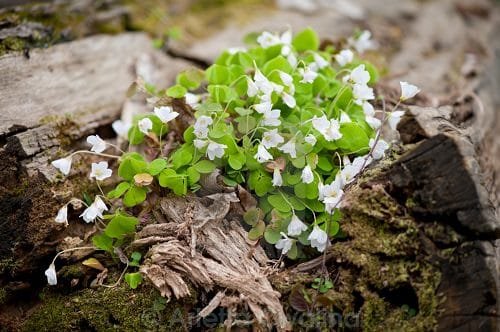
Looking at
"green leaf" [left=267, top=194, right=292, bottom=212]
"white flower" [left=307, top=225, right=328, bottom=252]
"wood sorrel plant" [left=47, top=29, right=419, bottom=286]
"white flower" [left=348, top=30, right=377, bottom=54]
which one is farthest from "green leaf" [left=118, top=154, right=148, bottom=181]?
"white flower" [left=348, top=30, right=377, bottom=54]

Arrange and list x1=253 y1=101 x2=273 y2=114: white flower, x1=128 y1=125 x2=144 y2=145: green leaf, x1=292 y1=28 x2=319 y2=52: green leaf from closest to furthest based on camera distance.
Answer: x1=253 y1=101 x2=273 y2=114: white flower → x1=128 y1=125 x2=144 y2=145: green leaf → x1=292 y1=28 x2=319 y2=52: green leaf

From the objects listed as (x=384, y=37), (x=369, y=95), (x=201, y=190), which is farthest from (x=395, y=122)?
(x=384, y=37)

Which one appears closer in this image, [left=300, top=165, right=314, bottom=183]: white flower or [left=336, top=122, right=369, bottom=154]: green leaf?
[left=300, top=165, right=314, bottom=183]: white flower

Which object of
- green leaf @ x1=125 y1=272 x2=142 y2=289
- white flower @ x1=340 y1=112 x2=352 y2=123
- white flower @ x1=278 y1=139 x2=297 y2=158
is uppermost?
white flower @ x1=340 y1=112 x2=352 y2=123

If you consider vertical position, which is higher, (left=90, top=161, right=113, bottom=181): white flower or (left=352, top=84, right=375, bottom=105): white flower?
(left=352, top=84, right=375, bottom=105): white flower

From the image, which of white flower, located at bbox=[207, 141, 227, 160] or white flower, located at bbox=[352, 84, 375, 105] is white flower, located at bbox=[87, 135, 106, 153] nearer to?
white flower, located at bbox=[207, 141, 227, 160]

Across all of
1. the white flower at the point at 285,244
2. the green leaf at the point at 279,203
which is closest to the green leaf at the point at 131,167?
the green leaf at the point at 279,203

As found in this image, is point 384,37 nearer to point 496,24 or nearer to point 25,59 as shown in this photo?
point 496,24
